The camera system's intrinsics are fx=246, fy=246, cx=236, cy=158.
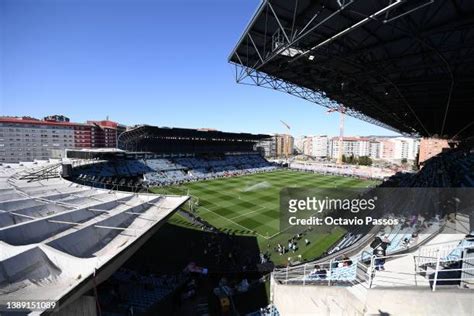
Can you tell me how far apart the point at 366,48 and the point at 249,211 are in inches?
775

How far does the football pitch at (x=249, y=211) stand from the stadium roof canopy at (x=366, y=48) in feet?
36.2

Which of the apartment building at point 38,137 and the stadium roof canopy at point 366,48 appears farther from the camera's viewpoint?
the apartment building at point 38,137

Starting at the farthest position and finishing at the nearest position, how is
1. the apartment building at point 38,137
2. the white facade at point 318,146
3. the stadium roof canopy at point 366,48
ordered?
the white facade at point 318,146 → the apartment building at point 38,137 → the stadium roof canopy at point 366,48

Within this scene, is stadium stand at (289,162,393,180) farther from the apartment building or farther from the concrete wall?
the apartment building

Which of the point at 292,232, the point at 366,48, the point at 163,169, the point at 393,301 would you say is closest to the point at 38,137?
the point at 163,169

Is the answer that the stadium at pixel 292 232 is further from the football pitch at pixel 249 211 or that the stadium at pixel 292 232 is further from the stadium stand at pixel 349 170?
the stadium stand at pixel 349 170

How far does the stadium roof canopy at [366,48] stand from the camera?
7.30 meters

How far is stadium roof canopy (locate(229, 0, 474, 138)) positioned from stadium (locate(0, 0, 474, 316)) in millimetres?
66

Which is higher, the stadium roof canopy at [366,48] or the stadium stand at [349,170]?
the stadium roof canopy at [366,48]

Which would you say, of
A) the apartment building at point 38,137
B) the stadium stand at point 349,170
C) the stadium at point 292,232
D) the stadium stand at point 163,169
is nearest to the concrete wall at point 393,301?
the stadium at point 292,232

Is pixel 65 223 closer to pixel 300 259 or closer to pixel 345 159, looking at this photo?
pixel 300 259

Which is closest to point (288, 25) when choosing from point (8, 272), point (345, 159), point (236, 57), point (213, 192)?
point (236, 57)

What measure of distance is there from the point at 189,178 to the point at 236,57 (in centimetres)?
3521

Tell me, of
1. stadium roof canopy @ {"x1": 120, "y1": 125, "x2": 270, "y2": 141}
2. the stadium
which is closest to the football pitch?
the stadium
